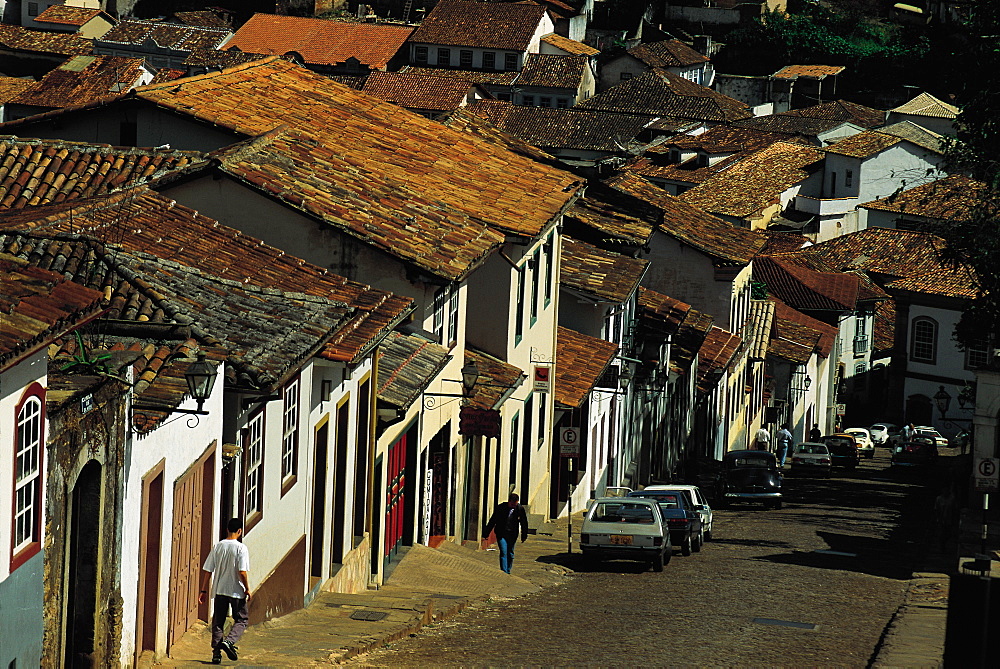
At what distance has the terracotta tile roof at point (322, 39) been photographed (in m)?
105

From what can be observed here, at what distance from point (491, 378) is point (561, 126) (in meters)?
72.3

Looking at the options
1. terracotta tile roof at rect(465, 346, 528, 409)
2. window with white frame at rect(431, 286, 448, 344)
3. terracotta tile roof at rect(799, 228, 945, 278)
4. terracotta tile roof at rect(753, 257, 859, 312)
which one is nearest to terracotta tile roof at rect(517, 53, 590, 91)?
terracotta tile roof at rect(799, 228, 945, 278)

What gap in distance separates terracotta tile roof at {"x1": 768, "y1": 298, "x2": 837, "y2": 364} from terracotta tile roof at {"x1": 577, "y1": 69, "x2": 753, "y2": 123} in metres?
35.1

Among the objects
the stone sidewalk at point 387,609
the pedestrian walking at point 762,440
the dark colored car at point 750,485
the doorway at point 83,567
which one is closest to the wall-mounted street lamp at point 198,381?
the doorway at point 83,567

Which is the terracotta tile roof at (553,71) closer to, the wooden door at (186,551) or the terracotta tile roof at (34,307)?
the wooden door at (186,551)

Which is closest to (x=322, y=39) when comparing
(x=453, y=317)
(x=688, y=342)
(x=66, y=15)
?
(x=66, y=15)

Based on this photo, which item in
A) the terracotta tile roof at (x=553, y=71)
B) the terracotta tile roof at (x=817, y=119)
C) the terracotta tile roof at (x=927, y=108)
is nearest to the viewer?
the terracotta tile roof at (x=817, y=119)

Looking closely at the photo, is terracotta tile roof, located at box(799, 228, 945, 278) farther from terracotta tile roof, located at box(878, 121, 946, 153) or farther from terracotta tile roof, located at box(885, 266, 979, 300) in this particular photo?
terracotta tile roof, located at box(878, 121, 946, 153)

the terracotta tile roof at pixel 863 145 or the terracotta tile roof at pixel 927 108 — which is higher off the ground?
the terracotta tile roof at pixel 927 108

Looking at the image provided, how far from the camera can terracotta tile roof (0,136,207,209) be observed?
1988cm

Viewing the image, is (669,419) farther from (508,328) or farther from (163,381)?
(163,381)

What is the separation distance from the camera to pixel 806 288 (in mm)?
70375

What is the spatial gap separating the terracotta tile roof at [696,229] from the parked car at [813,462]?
7750mm

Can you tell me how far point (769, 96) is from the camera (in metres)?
119
